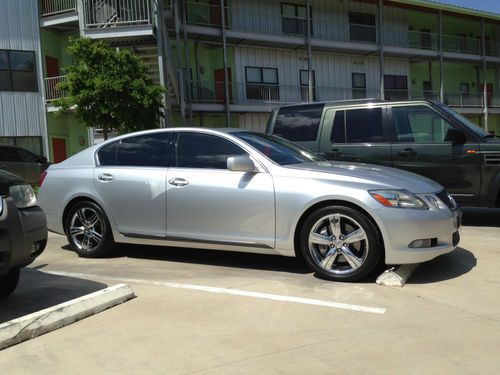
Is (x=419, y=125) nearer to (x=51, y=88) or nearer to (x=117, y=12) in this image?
(x=117, y=12)

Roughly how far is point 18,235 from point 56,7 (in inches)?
831

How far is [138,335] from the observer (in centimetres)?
370

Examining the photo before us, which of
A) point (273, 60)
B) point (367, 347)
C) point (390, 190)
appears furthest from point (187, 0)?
point (367, 347)

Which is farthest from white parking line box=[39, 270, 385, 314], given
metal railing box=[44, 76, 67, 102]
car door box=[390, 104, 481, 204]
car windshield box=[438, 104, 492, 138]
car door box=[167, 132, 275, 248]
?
metal railing box=[44, 76, 67, 102]

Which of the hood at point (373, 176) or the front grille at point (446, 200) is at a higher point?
the hood at point (373, 176)

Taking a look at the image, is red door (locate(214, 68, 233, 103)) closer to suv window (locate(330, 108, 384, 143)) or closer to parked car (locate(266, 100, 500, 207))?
parked car (locate(266, 100, 500, 207))

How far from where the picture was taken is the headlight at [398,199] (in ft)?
15.4

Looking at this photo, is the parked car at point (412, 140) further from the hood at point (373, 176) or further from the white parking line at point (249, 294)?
the white parking line at point (249, 294)

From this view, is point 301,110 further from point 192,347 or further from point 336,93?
point 336,93

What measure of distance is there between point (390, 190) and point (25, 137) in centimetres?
2064

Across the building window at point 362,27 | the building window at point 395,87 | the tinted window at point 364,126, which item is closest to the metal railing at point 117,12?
the tinted window at point 364,126

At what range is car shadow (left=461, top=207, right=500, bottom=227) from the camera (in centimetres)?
797

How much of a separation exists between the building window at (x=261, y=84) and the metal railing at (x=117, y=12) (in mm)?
8004

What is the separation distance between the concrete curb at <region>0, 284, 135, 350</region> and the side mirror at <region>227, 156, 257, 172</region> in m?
1.50
